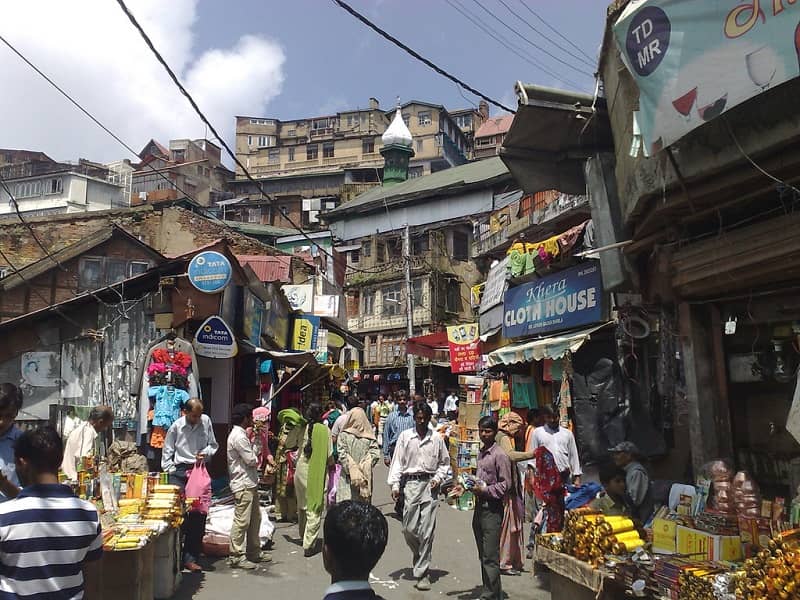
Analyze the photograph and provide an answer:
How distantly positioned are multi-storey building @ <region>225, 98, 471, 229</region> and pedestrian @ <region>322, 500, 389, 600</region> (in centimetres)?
4659

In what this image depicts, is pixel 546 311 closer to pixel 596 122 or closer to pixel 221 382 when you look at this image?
pixel 596 122

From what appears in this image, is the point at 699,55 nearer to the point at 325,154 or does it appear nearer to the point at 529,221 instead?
the point at 529,221

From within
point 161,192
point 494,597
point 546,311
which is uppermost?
point 161,192

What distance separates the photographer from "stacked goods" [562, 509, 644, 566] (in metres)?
5.07

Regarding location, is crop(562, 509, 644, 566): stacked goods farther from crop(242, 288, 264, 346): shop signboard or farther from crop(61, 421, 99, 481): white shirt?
crop(242, 288, 264, 346): shop signboard

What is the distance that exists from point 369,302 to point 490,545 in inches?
1332

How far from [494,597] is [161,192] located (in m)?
48.9

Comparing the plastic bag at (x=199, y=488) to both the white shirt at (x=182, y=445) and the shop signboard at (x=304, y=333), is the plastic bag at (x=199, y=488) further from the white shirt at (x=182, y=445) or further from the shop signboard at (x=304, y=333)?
the shop signboard at (x=304, y=333)

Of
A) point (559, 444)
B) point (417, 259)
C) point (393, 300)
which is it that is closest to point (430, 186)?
point (417, 259)

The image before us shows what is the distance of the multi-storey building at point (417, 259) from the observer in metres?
37.4

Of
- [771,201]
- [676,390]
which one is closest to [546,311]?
[676,390]

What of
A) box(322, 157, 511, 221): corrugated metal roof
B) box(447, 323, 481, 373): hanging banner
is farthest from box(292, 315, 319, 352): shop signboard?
box(322, 157, 511, 221): corrugated metal roof

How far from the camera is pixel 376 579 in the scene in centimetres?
734

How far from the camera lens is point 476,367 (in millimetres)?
16938
